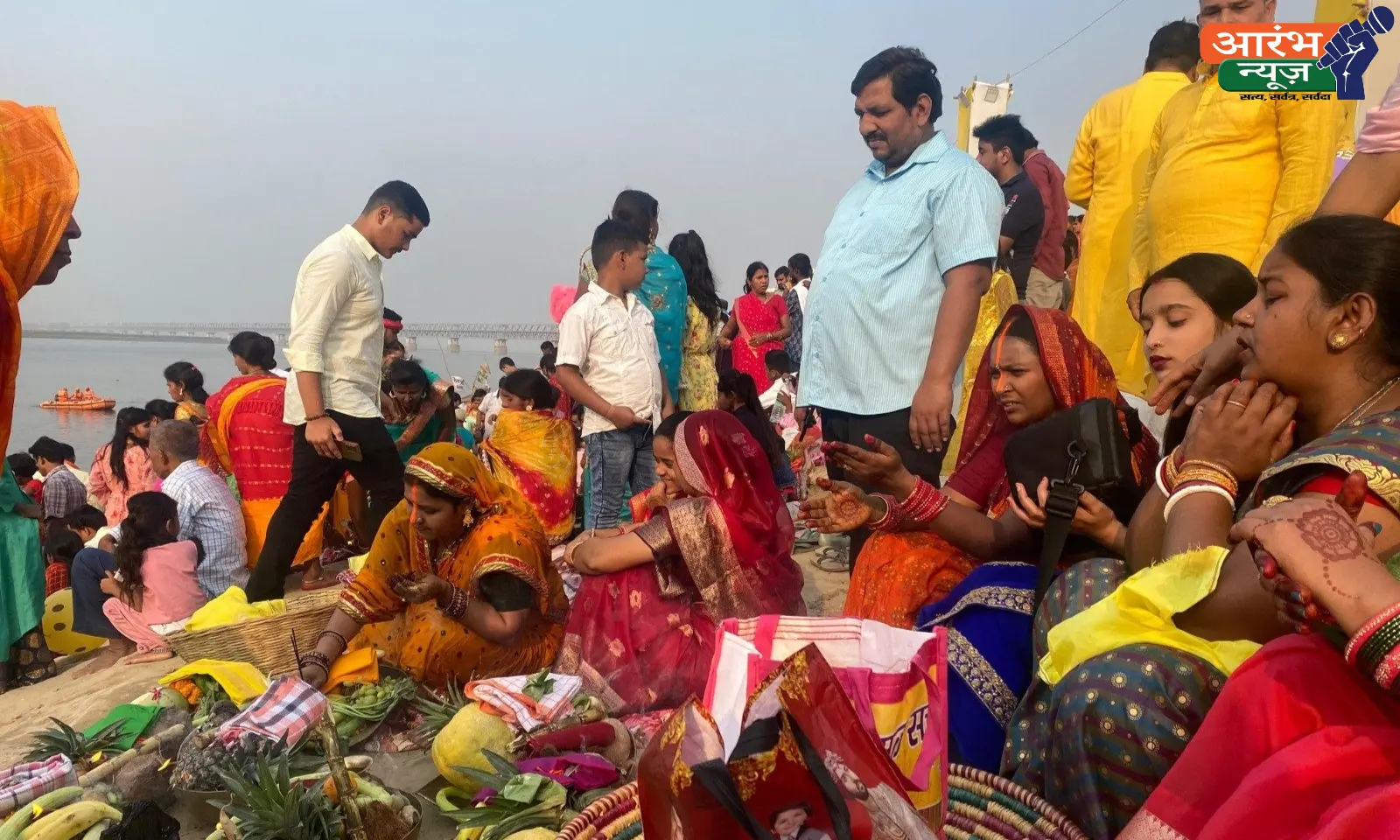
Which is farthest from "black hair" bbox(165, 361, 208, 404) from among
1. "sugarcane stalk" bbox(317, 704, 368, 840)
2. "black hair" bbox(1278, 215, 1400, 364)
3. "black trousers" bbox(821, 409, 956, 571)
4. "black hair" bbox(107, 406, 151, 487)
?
"black hair" bbox(1278, 215, 1400, 364)

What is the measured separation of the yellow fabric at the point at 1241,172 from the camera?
313 cm

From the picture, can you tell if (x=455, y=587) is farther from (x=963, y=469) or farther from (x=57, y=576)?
(x=57, y=576)

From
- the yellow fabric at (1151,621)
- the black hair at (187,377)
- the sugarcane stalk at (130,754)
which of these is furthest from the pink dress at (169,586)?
the yellow fabric at (1151,621)

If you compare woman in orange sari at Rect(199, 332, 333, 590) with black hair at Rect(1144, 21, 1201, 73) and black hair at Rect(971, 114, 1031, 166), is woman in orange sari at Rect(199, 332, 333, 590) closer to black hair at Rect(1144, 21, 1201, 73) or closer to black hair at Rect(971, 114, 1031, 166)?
black hair at Rect(971, 114, 1031, 166)

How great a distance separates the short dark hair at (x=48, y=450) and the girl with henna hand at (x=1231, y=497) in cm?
899

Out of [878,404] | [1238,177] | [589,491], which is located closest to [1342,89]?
[1238,177]

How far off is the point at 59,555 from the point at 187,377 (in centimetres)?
243

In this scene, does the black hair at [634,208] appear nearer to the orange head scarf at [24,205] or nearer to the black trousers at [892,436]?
the black trousers at [892,436]

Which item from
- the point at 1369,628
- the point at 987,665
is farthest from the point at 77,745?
the point at 1369,628

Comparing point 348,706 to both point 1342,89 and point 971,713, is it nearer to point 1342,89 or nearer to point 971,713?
point 971,713

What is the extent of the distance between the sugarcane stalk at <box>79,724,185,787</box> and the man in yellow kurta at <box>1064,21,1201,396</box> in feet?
13.1

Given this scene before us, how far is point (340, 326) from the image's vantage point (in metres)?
4.39

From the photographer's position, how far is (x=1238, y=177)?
3.26m

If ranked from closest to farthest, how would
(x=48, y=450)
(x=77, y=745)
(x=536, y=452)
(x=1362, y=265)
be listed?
(x=1362, y=265) → (x=77, y=745) → (x=536, y=452) → (x=48, y=450)
